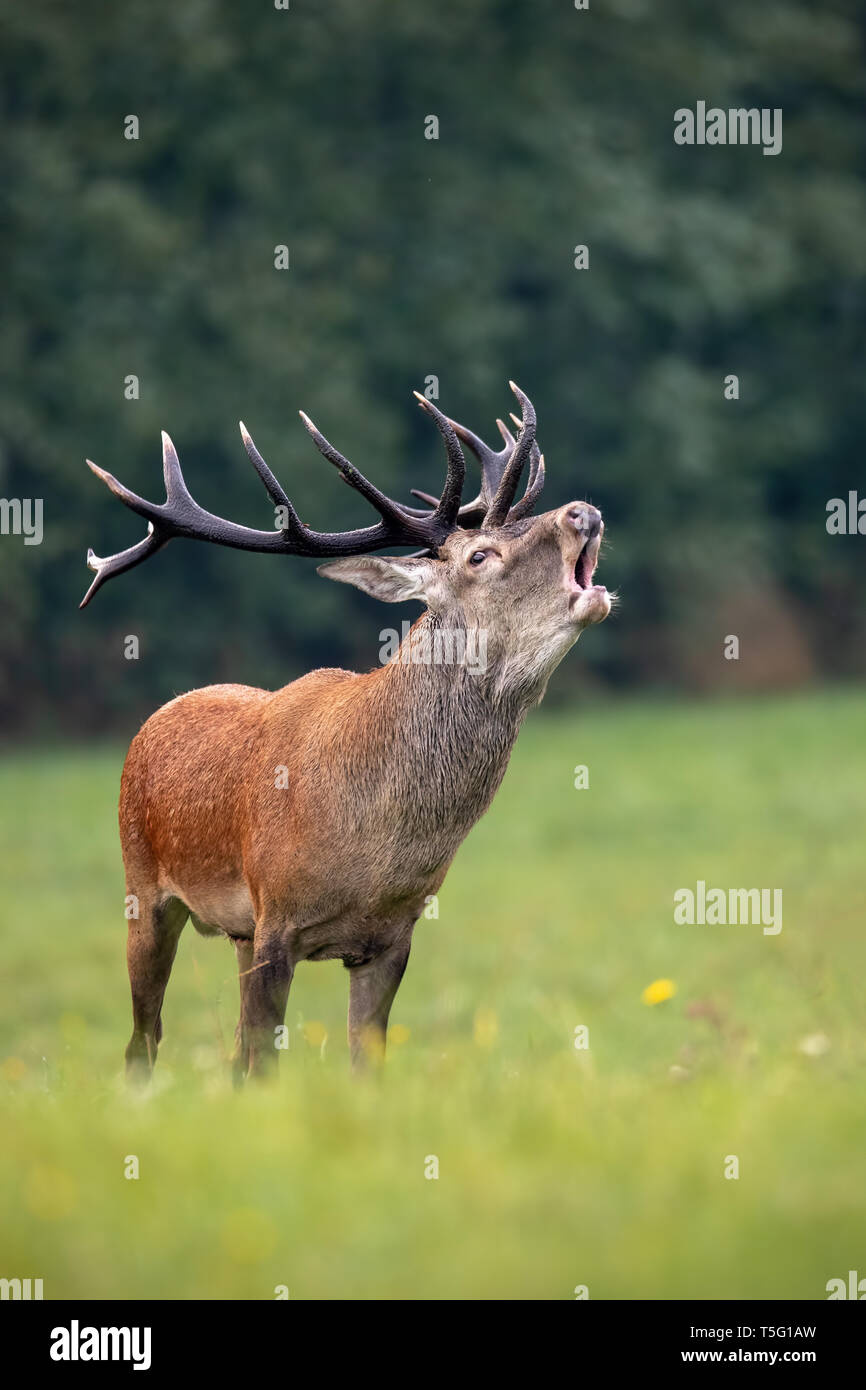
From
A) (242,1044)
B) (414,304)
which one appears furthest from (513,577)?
(414,304)

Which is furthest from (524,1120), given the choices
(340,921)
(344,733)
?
(344,733)

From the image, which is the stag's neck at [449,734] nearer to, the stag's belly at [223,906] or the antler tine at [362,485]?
the antler tine at [362,485]

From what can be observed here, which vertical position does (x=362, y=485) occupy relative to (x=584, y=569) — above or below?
above

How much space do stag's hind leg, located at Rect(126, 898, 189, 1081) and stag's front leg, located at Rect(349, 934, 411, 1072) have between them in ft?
3.04

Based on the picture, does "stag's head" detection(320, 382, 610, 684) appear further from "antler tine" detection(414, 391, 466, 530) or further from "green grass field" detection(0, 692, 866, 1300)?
"green grass field" detection(0, 692, 866, 1300)

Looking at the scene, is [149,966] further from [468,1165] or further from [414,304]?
[414,304]

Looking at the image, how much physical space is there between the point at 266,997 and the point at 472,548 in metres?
1.59

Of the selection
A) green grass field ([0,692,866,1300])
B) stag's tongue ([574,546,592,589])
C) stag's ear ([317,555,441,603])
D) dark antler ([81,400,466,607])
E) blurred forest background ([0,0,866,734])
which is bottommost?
green grass field ([0,692,866,1300])

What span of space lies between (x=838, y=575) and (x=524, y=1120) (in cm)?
2996

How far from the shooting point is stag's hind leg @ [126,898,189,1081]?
676cm

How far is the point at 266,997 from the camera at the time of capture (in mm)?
5801

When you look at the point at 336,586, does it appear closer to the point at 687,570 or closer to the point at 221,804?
the point at 687,570

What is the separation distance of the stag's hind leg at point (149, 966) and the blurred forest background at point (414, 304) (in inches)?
728

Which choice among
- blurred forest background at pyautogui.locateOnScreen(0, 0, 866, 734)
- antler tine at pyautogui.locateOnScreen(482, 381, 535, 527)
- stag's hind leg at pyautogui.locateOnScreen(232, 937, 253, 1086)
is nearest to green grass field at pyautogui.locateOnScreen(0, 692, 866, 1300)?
stag's hind leg at pyautogui.locateOnScreen(232, 937, 253, 1086)
